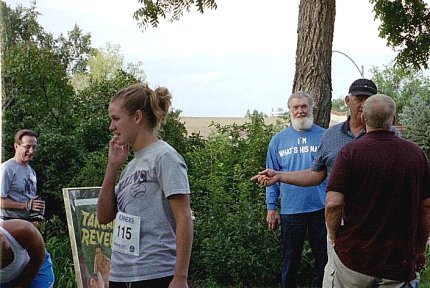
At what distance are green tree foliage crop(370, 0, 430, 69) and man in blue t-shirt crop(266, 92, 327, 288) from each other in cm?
668

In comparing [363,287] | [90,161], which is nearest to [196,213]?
[90,161]

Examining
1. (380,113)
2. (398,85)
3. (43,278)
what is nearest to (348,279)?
(380,113)

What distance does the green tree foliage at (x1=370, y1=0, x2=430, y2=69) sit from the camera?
1209cm

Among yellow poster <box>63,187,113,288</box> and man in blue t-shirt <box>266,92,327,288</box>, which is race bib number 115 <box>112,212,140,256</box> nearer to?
yellow poster <box>63,187,113,288</box>

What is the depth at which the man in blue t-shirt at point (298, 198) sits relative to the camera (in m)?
5.90

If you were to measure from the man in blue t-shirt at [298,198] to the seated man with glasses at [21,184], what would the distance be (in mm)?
2178

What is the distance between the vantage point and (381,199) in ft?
12.1

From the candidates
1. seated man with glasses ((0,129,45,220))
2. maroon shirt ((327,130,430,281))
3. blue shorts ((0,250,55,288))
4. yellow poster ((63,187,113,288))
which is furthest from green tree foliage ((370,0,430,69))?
blue shorts ((0,250,55,288))

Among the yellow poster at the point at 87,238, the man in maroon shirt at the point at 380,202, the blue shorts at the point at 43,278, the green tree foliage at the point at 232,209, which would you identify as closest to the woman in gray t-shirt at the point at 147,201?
the blue shorts at the point at 43,278

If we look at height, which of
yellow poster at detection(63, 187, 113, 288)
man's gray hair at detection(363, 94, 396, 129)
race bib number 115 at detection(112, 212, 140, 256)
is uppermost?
man's gray hair at detection(363, 94, 396, 129)

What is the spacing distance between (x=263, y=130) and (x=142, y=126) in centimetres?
524

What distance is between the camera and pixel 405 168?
370cm

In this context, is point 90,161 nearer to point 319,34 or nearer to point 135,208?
point 319,34

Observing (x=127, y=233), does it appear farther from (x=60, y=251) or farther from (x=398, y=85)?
(x=398, y=85)
